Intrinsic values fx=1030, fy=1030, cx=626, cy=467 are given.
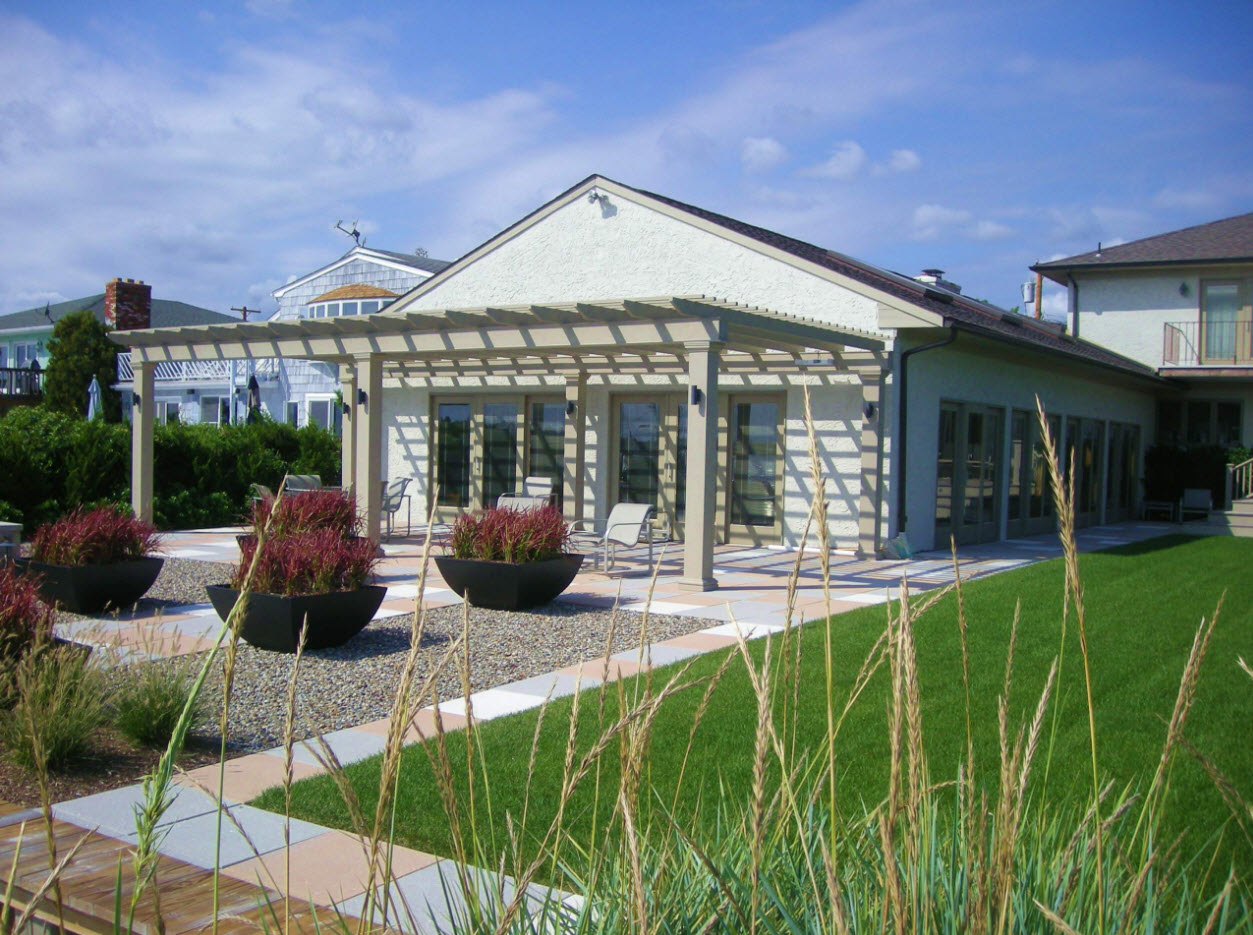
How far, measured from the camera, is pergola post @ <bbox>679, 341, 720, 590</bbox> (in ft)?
32.9

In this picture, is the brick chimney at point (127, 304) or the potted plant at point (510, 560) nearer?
the potted plant at point (510, 560)

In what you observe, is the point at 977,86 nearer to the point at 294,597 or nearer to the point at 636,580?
the point at 636,580

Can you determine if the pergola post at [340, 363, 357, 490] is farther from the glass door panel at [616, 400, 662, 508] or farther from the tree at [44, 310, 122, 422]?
the tree at [44, 310, 122, 422]

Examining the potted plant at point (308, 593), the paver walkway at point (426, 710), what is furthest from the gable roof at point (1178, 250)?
the potted plant at point (308, 593)

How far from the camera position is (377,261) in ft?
93.1

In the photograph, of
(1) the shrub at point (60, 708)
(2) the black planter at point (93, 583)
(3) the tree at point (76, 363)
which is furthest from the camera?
(3) the tree at point (76, 363)

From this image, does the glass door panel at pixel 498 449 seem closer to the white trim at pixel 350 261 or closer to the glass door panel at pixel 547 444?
the glass door panel at pixel 547 444

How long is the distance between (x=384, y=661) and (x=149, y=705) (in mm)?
2171

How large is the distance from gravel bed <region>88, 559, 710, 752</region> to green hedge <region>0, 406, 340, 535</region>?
570 cm

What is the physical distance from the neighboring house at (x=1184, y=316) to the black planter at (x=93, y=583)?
66.2ft

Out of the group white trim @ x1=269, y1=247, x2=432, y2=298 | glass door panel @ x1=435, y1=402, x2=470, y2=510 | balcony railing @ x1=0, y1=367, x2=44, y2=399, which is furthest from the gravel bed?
balcony railing @ x1=0, y1=367, x2=44, y2=399

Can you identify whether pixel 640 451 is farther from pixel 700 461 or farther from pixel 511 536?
pixel 511 536

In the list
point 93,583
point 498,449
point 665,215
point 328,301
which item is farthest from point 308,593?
point 328,301

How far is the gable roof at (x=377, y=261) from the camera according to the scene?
28.1m
